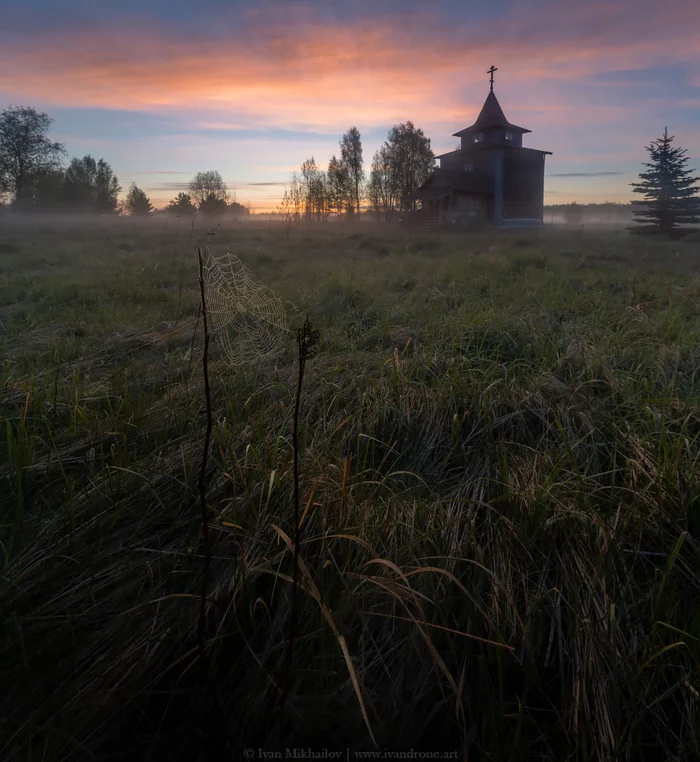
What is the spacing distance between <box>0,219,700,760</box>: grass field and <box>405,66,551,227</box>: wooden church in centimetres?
2523

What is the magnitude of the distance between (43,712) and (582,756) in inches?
53.1

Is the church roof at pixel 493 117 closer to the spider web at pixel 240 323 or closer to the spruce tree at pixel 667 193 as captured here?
the spruce tree at pixel 667 193

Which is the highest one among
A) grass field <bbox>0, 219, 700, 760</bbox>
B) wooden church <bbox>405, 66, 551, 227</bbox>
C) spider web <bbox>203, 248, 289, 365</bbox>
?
wooden church <bbox>405, 66, 551, 227</bbox>

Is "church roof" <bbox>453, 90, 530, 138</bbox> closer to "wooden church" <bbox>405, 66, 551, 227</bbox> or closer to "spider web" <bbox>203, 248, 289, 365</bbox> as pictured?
"wooden church" <bbox>405, 66, 551, 227</bbox>

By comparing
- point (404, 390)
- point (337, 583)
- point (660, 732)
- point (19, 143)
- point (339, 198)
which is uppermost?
point (19, 143)

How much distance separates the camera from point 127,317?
17.4 feet

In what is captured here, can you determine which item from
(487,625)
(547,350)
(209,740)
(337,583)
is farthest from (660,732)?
(547,350)

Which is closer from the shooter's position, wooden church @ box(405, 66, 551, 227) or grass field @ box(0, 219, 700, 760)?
grass field @ box(0, 219, 700, 760)

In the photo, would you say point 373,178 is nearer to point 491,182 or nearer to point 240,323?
point 491,182

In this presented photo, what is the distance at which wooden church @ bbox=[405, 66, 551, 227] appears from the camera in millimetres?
25766

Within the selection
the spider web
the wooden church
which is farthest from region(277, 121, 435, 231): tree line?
the spider web

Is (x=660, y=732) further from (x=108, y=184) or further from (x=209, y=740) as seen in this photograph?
(x=108, y=184)

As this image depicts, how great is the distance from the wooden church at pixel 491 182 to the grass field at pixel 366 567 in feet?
82.8

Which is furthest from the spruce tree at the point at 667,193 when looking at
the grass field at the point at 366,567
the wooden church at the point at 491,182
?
the grass field at the point at 366,567
